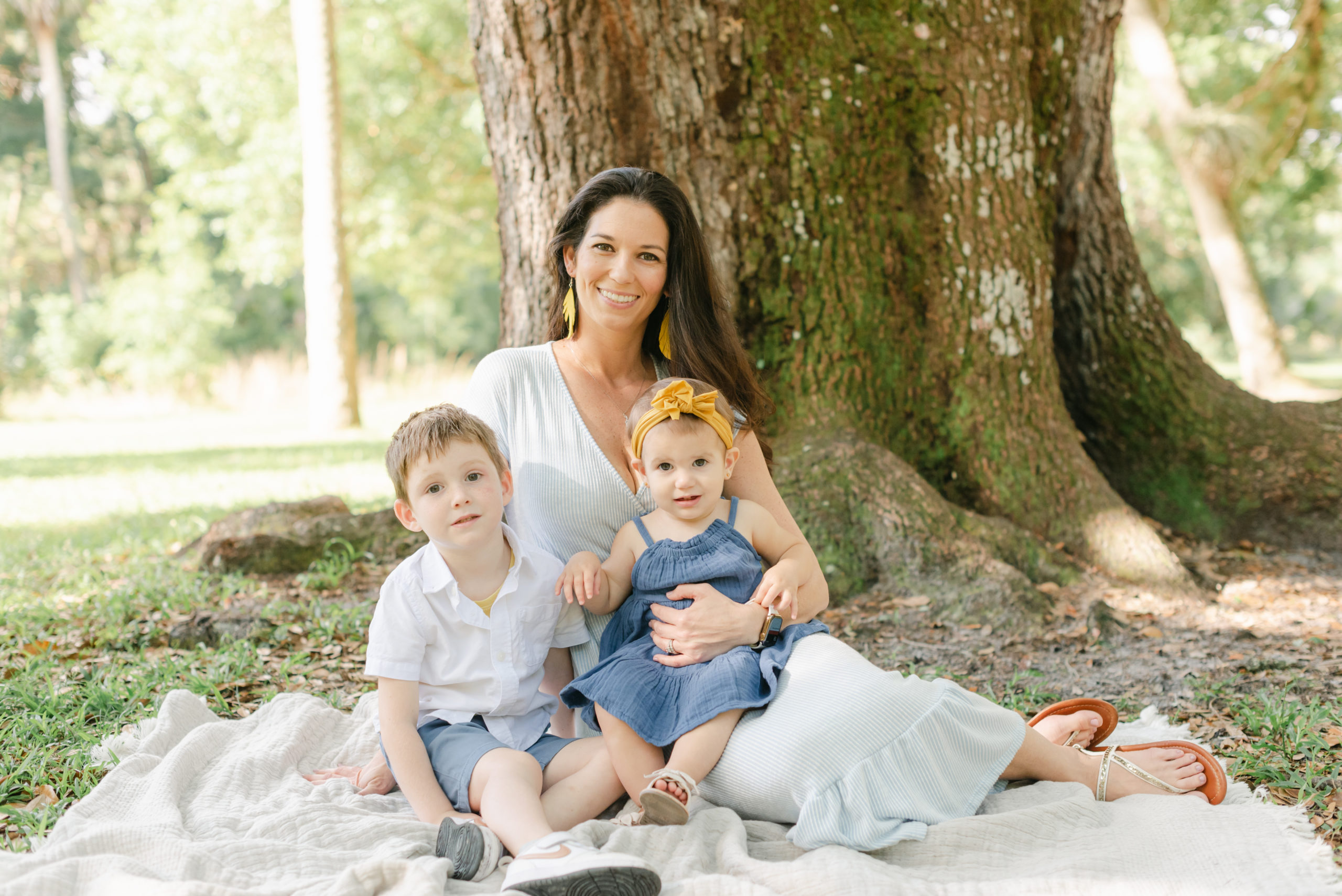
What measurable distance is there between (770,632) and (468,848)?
89 cm

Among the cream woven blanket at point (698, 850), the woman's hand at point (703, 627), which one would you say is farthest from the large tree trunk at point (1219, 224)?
the woman's hand at point (703, 627)

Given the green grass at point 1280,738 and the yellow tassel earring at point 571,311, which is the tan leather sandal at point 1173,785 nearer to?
the green grass at point 1280,738

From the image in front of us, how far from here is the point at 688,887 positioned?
1.87 m

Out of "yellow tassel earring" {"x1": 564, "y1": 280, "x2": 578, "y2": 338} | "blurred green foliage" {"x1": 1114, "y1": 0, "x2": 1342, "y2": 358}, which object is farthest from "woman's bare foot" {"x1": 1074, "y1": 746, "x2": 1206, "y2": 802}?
"blurred green foliage" {"x1": 1114, "y1": 0, "x2": 1342, "y2": 358}

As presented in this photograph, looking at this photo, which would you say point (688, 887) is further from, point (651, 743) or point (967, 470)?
point (967, 470)

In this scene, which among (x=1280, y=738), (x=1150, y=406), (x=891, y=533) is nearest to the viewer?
(x=1280, y=738)

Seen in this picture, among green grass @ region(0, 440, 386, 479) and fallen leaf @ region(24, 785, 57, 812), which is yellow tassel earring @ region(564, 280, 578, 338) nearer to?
fallen leaf @ region(24, 785, 57, 812)

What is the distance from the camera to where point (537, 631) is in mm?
2508

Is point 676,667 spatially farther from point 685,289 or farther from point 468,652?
point 685,289

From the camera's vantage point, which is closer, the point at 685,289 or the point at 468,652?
the point at 468,652

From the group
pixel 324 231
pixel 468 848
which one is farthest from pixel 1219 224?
pixel 468 848

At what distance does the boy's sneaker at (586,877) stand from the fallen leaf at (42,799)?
1379 millimetres

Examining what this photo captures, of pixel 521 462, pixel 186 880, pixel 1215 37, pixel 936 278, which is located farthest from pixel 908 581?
pixel 1215 37

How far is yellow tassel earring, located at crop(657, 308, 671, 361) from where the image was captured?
9.71 feet
